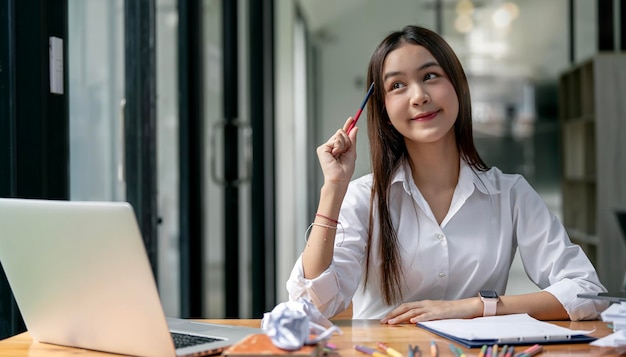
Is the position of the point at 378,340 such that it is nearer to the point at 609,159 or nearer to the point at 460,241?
the point at 460,241

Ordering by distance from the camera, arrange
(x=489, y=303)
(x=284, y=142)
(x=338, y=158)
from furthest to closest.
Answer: (x=284, y=142), (x=338, y=158), (x=489, y=303)

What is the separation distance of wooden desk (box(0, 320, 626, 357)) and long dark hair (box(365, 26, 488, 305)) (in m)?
0.32

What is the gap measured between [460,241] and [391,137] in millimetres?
315

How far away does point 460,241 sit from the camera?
1971 millimetres

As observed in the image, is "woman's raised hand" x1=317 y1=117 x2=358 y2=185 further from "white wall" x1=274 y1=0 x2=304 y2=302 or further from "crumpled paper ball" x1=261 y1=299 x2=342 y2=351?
"white wall" x1=274 y1=0 x2=304 y2=302

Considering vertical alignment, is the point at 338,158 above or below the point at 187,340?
above

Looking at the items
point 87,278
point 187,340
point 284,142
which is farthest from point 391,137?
point 284,142

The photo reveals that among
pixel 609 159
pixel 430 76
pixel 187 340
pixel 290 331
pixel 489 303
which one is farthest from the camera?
pixel 609 159

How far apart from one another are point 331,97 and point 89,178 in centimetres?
360

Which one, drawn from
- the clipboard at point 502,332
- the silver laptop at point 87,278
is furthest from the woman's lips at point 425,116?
the silver laptop at point 87,278

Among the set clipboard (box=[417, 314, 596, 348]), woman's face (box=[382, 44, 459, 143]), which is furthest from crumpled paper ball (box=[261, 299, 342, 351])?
woman's face (box=[382, 44, 459, 143])

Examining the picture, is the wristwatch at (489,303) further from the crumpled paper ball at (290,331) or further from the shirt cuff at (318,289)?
the crumpled paper ball at (290,331)

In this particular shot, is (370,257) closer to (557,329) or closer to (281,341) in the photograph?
(557,329)

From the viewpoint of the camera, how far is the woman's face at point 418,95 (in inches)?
74.7
